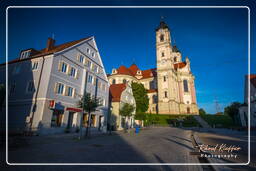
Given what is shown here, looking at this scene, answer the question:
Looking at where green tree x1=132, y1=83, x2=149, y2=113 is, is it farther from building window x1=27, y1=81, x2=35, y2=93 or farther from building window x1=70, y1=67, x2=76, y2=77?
building window x1=27, y1=81, x2=35, y2=93

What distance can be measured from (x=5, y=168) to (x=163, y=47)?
64510 millimetres

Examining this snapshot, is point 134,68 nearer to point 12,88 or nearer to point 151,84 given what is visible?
point 151,84

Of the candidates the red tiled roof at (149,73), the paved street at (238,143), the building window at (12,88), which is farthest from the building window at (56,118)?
the red tiled roof at (149,73)

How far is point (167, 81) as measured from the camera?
187 feet

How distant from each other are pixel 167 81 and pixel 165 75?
2916mm

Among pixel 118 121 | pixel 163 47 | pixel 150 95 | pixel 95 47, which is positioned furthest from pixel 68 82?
pixel 163 47

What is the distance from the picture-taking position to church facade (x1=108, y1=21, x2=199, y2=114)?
55.3 metres

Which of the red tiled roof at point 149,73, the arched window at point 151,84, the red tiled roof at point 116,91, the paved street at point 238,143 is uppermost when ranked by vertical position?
the red tiled roof at point 149,73

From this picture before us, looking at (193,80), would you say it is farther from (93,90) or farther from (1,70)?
(1,70)

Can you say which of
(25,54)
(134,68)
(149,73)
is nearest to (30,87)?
(25,54)

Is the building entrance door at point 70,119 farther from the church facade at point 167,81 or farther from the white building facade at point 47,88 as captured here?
the church facade at point 167,81

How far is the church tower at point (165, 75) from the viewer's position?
177 ft

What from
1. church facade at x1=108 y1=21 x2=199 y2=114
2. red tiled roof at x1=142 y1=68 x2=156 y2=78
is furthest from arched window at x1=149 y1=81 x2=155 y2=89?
red tiled roof at x1=142 y1=68 x2=156 y2=78

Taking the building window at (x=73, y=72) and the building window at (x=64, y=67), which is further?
the building window at (x=73, y=72)
